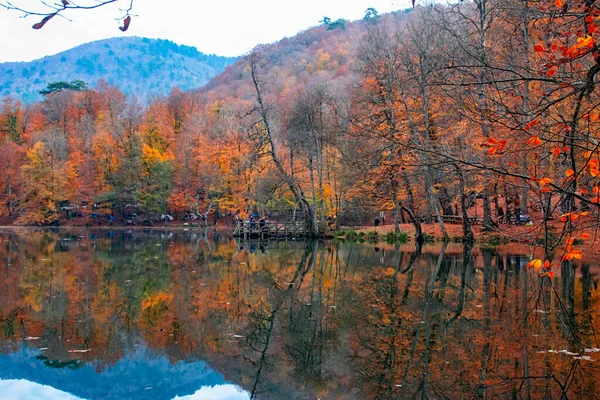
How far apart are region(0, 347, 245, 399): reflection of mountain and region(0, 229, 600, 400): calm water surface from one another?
20mm

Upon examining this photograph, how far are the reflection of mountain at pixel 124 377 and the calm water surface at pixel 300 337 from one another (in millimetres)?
20

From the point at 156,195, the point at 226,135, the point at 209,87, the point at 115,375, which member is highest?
the point at 209,87

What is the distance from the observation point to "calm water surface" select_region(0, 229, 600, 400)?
5.58 m

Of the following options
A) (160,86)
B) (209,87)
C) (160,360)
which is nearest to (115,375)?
(160,360)

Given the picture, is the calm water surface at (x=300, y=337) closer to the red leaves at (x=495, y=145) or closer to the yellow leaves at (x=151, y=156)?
the red leaves at (x=495, y=145)

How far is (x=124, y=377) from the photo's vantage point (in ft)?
19.9

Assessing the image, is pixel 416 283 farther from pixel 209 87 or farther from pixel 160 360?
pixel 209 87

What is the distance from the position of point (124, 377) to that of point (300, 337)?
2427 millimetres

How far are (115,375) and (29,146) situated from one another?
59.2 m

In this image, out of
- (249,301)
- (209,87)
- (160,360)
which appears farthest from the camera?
(209,87)

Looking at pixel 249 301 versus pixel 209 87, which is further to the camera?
pixel 209 87

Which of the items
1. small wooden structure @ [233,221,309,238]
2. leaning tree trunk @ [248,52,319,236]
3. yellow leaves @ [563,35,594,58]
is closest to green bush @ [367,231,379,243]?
leaning tree trunk @ [248,52,319,236]

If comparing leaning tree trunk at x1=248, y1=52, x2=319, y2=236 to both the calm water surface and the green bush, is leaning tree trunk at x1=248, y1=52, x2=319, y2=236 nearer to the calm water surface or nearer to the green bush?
the green bush

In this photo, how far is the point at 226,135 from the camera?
165 ft
